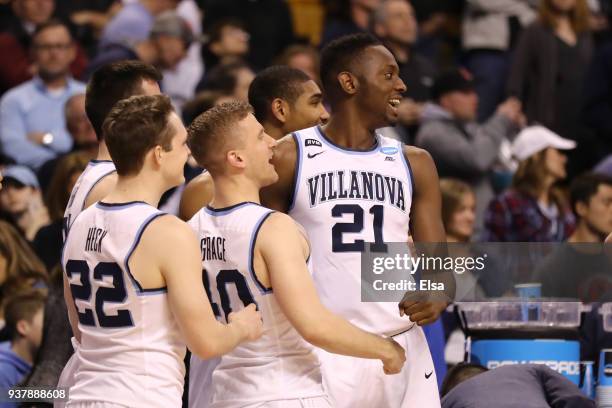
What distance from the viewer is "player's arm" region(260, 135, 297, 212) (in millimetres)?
5398

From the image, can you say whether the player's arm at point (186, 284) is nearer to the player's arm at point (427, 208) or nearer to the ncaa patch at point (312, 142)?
the ncaa patch at point (312, 142)

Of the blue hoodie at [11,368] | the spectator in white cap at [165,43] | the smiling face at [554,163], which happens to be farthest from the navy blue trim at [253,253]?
the spectator in white cap at [165,43]

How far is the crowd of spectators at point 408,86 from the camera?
888 centimetres

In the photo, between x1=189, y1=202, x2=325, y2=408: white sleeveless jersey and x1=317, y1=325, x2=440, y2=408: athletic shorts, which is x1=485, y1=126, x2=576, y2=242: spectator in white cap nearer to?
x1=317, y1=325, x2=440, y2=408: athletic shorts

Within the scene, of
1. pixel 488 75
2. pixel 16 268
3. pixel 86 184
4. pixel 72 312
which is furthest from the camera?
pixel 488 75

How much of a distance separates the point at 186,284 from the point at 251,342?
0.50 meters

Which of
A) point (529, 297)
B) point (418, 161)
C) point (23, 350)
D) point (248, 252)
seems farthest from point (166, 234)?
point (23, 350)

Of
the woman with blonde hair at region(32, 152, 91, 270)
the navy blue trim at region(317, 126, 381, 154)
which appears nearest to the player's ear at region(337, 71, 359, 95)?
the navy blue trim at region(317, 126, 381, 154)

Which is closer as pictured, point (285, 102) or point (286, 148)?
point (286, 148)

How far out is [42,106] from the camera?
10.4 m

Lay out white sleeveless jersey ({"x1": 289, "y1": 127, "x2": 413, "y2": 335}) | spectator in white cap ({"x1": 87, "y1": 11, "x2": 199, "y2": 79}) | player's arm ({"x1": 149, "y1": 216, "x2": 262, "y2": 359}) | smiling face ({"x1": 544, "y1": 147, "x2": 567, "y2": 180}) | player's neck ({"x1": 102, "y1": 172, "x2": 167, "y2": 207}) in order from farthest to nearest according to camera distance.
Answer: spectator in white cap ({"x1": 87, "y1": 11, "x2": 199, "y2": 79}) < smiling face ({"x1": 544, "y1": 147, "x2": 567, "y2": 180}) < white sleeveless jersey ({"x1": 289, "y1": 127, "x2": 413, "y2": 335}) < player's neck ({"x1": 102, "y1": 172, "x2": 167, "y2": 207}) < player's arm ({"x1": 149, "y1": 216, "x2": 262, "y2": 359})

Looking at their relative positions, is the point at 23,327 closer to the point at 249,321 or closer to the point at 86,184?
the point at 86,184

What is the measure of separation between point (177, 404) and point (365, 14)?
7.96m

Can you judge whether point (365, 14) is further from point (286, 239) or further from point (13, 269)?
point (286, 239)
